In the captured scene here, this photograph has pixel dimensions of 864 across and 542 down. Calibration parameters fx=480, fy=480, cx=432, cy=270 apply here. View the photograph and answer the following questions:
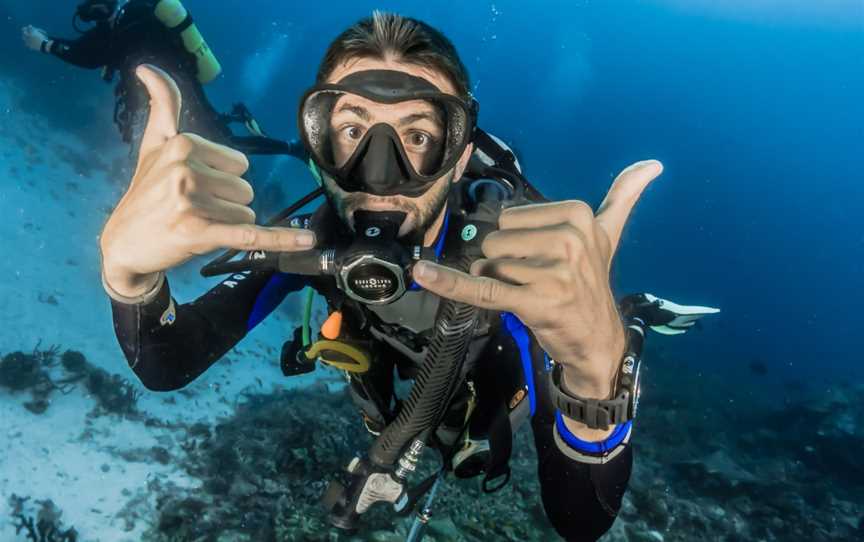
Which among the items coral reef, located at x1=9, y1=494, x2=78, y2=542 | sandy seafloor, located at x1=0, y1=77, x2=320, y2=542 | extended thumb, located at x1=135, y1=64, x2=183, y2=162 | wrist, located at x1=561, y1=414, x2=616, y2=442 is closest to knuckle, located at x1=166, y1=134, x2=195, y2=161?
extended thumb, located at x1=135, y1=64, x2=183, y2=162

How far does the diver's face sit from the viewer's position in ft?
7.93

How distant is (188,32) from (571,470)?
34.9 feet

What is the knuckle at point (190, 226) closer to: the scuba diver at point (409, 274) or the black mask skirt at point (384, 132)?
the scuba diver at point (409, 274)

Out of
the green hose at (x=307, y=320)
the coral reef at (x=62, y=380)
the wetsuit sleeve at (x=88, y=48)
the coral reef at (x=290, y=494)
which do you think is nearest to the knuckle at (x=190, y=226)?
the green hose at (x=307, y=320)

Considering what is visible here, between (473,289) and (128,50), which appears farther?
(128,50)

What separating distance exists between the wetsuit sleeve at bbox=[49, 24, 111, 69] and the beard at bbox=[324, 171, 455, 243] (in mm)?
9425

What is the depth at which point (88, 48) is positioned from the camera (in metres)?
9.03

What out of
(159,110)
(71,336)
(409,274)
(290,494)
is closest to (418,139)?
(409,274)

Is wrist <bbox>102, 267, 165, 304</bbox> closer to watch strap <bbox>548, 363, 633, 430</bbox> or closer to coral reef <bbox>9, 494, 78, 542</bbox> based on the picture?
watch strap <bbox>548, 363, 633, 430</bbox>

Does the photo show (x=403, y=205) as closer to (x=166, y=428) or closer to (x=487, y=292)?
(x=487, y=292)

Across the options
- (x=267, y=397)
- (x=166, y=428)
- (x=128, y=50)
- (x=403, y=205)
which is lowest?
(x=166, y=428)

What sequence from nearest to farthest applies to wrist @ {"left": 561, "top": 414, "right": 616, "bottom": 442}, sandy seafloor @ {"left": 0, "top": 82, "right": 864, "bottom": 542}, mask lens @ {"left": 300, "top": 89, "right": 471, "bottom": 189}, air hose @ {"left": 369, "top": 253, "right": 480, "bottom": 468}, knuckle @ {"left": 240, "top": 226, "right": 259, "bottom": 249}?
knuckle @ {"left": 240, "top": 226, "right": 259, "bottom": 249}, wrist @ {"left": 561, "top": 414, "right": 616, "bottom": 442}, mask lens @ {"left": 300, "top": 89, "right": 471, "bottom": 189}, air hose @ {"left": 369, "top": 253, "right": 480, "bottom": 468}, sandy seafloor @ {"left": 0, "top": 82, "right": 864, "bottom": 542}

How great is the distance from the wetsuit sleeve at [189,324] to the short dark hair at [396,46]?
1509mm

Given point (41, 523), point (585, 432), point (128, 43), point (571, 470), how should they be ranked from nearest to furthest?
point (585, 432)
point (571, 470)
point (41, 523)
point (128, 43)
